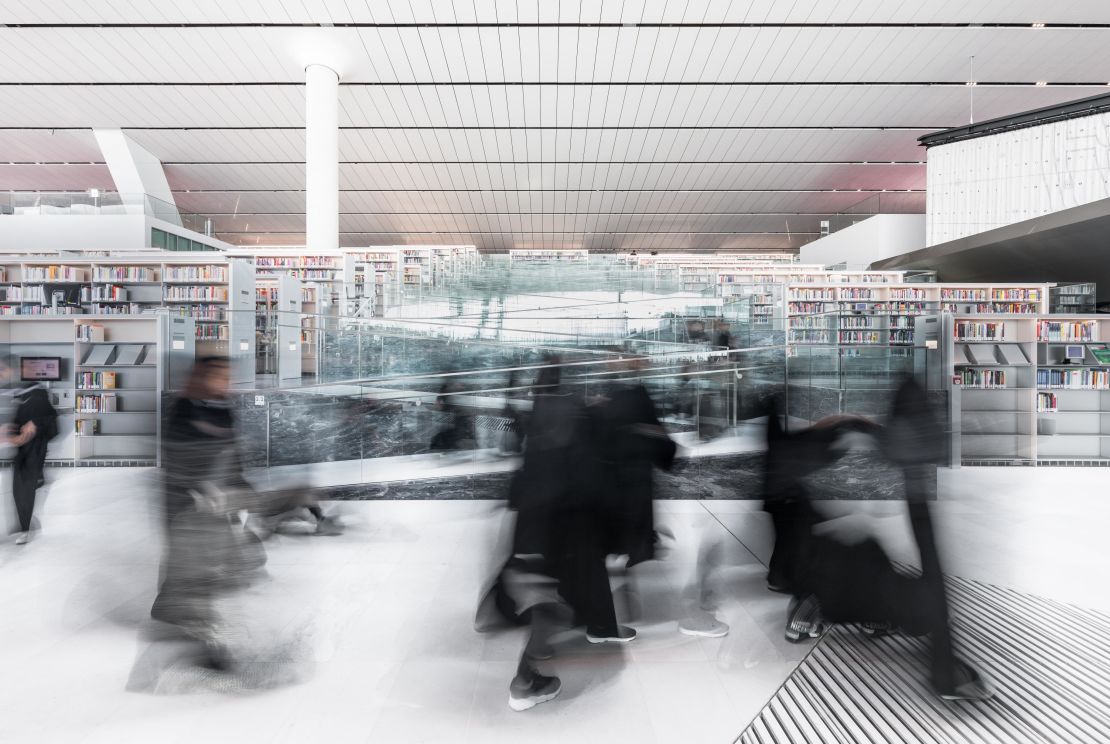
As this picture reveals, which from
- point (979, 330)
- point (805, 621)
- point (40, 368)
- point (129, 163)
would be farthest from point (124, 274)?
point (979, 330)

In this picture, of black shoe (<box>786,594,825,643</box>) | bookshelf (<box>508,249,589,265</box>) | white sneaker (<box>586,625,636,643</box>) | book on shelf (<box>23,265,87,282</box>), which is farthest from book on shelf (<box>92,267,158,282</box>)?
black shoe (<box>786,594,825,643</box>)

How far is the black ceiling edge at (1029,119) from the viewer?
355 inches

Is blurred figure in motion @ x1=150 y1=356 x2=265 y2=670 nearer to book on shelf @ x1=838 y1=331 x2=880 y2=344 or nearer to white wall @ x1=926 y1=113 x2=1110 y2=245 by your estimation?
book on shelf @ x1=838 y1=331 x2=880 y2=344

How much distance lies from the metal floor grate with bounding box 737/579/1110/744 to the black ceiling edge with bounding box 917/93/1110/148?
410 inches

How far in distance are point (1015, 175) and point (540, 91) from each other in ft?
29.7

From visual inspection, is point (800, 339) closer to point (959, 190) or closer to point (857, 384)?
point (857, 384)

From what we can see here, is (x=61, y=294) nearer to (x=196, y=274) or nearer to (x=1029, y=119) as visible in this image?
(x=196, y=274)

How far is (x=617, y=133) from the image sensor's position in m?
13.7

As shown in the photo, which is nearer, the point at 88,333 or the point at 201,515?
the point at 201,515

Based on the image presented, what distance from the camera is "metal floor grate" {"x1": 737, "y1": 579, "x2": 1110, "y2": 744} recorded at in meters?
1.75

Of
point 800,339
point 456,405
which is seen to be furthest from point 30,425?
point 800,339

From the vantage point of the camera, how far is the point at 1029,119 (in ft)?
32.2

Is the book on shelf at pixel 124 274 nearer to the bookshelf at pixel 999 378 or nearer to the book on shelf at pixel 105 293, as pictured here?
the book on shelf at pixel 105 293

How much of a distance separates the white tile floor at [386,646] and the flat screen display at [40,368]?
9.55 feet
